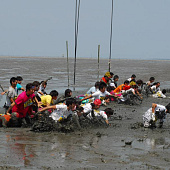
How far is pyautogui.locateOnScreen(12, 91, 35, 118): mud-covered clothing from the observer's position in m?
9.36

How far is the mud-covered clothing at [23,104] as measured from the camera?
9.36 meters

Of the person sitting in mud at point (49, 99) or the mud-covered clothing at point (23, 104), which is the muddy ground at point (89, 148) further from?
the person sitting in mud at point (49, 99)

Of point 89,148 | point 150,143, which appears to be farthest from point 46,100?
point 150,143

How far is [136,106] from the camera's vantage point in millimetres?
14938

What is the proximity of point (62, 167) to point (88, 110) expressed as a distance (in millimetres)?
4151

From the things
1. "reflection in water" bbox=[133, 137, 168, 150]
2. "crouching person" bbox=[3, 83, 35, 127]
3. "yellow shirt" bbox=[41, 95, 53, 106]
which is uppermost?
"yellow shirt" bbox=[41, 95, 53, 106]

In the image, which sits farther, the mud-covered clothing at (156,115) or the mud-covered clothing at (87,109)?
the mud-covered clothing at (87,109)

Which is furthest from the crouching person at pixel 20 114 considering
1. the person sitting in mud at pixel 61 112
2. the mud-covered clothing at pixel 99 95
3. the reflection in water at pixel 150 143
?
the reflection in water at pixel 150 143

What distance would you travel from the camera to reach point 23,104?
9570 millimetres

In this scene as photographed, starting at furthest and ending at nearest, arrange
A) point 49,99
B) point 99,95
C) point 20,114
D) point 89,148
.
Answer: point 99,95 < point 49,99 < point 20,114 < point 89,148

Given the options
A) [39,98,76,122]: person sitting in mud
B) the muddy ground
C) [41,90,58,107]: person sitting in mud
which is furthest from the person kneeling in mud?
[41,90,58,107]: person sitting in mud

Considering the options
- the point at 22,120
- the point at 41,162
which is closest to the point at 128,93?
the point at 22,120

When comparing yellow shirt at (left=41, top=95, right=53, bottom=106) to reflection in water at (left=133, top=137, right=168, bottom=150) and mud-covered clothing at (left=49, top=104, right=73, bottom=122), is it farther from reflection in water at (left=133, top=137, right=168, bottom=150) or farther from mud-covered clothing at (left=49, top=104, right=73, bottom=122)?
reflection in water at (left=133, top=137, right=168, bottom=150)

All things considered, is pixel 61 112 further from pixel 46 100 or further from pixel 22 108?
pixel 46 100
